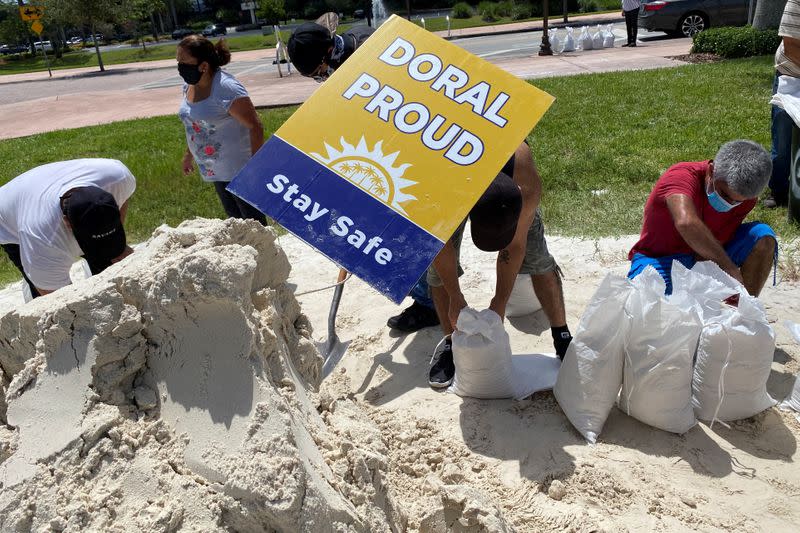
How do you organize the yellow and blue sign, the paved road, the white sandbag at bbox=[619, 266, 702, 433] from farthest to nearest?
1. the paved road
2. the white sandbag at bbox=[619, 266, 702, 433]
3. the yellow and blue sign

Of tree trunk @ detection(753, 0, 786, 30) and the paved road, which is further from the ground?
tree trunk @ detection(753, 0, 786, 30)

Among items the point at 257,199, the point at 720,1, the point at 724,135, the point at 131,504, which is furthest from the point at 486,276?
the point at 720,1

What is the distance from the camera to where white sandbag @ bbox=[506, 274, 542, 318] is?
3766 millimetres

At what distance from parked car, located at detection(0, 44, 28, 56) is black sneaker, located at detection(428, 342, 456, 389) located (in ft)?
161

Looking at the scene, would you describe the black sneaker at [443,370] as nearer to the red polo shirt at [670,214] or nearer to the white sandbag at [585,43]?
the red polo shirt at [670,214]

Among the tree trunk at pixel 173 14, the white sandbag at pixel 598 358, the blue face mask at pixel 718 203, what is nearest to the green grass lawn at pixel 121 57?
the tree trunk at pixel 173 14

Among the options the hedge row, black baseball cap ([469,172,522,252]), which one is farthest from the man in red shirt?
the hedge row

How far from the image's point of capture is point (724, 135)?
22.1 ft

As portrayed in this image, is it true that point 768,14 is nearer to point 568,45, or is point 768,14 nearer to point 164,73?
point 568,45

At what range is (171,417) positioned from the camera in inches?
71.8

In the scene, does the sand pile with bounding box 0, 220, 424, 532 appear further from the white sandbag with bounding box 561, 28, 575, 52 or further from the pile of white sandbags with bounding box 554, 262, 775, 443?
the white sandbag with bounding box 561, 28, 575, 52

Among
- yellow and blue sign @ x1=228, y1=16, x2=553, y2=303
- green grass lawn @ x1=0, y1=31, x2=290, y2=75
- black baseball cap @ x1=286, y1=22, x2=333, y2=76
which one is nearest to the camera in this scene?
yellow and blue sign @ x1=228, y1=16, x2=553, y2=303

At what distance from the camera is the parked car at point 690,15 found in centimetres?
1485

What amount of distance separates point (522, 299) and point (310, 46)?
1.80 metres
